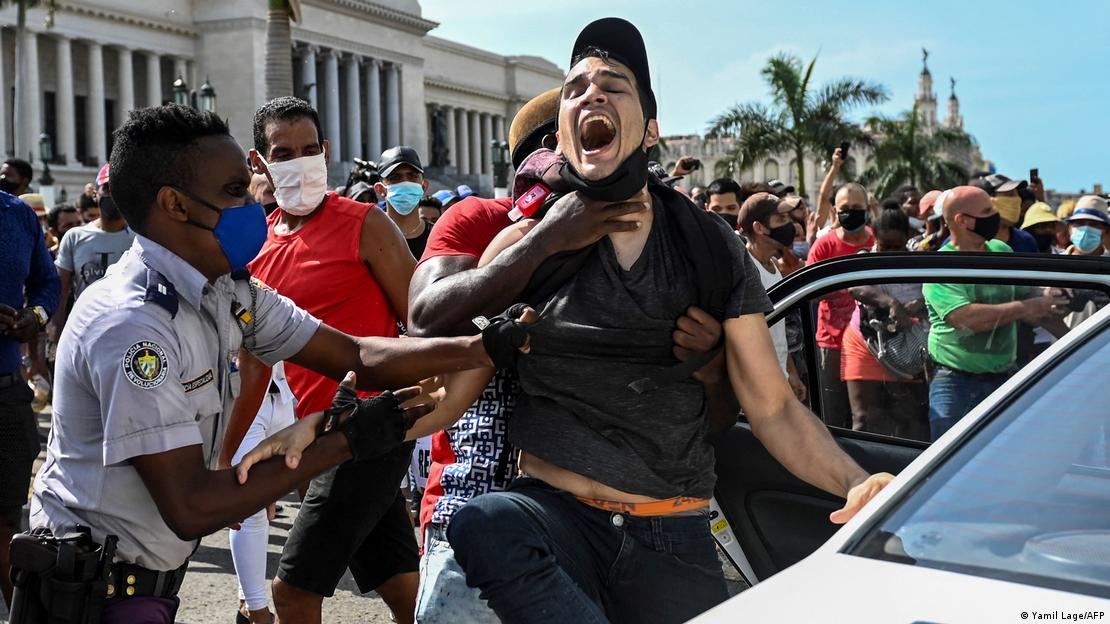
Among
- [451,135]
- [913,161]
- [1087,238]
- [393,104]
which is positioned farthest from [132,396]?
[451,135]

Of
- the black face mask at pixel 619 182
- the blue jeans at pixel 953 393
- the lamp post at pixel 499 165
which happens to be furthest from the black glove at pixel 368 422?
the lamp post at pixel 499 165

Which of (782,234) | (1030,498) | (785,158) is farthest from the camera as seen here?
(785,158)

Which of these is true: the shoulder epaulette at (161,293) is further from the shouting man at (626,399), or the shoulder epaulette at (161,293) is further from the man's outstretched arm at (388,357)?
the shouting man at (626,399)

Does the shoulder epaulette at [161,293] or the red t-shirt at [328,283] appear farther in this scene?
the red t-shirt at [328,283]

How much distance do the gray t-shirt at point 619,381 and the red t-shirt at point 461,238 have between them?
0.30 meters

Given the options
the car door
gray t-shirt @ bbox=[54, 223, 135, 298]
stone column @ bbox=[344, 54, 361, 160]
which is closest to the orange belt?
the car door

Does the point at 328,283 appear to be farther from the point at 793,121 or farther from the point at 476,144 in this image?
the point at 476,144

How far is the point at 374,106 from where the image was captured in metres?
74.6

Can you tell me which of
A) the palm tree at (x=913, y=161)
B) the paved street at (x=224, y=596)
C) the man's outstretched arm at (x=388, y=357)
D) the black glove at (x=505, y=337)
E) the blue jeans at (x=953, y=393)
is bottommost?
the paved street at (x=224, y=596)

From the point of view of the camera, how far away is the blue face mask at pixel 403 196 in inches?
312

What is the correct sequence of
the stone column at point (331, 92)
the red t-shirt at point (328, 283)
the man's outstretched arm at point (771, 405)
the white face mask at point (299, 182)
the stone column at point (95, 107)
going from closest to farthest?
1. the man's outstretched arm at point (771, 405)
2. the red t-shirt at point (328, 283)
3. the white face mask at point (299, 182)
4. the stone column at point (95, 107)
5. the stone column at point (331, 92)

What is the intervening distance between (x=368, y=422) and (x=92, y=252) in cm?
728

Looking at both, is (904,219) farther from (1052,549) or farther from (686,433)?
(1052,549)

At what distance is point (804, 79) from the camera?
27.6 meters
